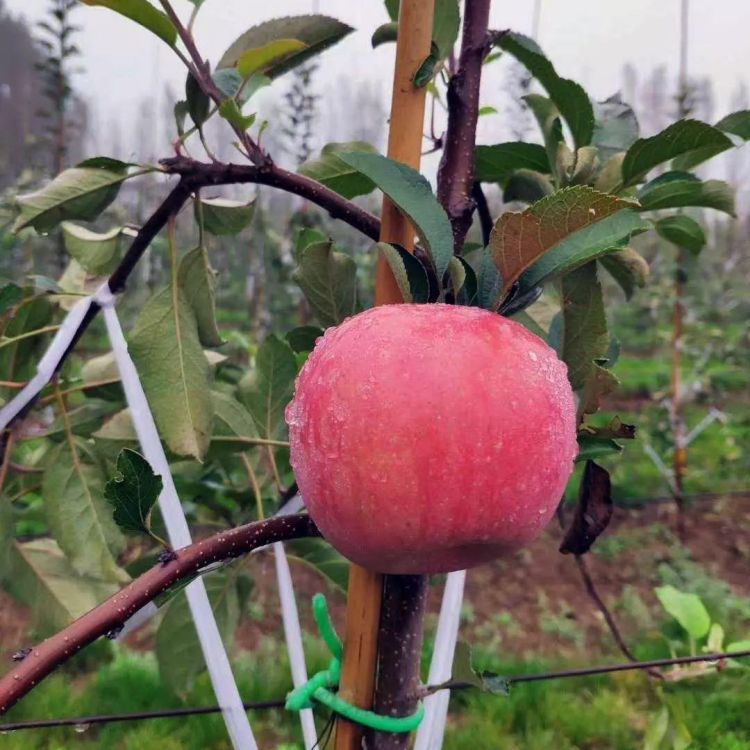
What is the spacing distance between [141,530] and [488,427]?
0.63 ft

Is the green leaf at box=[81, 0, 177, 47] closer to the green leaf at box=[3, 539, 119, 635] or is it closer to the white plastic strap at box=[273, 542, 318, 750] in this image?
the white plastic strap at box=[273, 542, 318, 750]

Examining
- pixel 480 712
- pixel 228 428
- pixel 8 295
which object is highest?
pixel 8 295

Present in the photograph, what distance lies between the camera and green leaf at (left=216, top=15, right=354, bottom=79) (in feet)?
1.80

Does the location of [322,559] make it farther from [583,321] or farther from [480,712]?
[480,712]

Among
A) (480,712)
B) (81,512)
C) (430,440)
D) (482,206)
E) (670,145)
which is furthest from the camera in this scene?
(480,712)

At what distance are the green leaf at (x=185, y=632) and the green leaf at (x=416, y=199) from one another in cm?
44

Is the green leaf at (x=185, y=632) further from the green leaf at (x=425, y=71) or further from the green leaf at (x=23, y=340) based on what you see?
the green leaf at (x=425, y=71)

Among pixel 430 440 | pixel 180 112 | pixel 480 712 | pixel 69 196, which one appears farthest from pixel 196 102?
pixel 480 712

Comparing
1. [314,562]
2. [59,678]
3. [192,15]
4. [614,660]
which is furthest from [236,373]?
[614,660]

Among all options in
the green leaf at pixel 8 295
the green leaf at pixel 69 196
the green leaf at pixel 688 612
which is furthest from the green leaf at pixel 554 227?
the green leaf at pixel 688 612

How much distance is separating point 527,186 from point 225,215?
0.24 metres

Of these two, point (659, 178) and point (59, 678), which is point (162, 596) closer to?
point (659, 178)

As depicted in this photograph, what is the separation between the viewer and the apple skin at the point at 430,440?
337mm

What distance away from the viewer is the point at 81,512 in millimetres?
653
